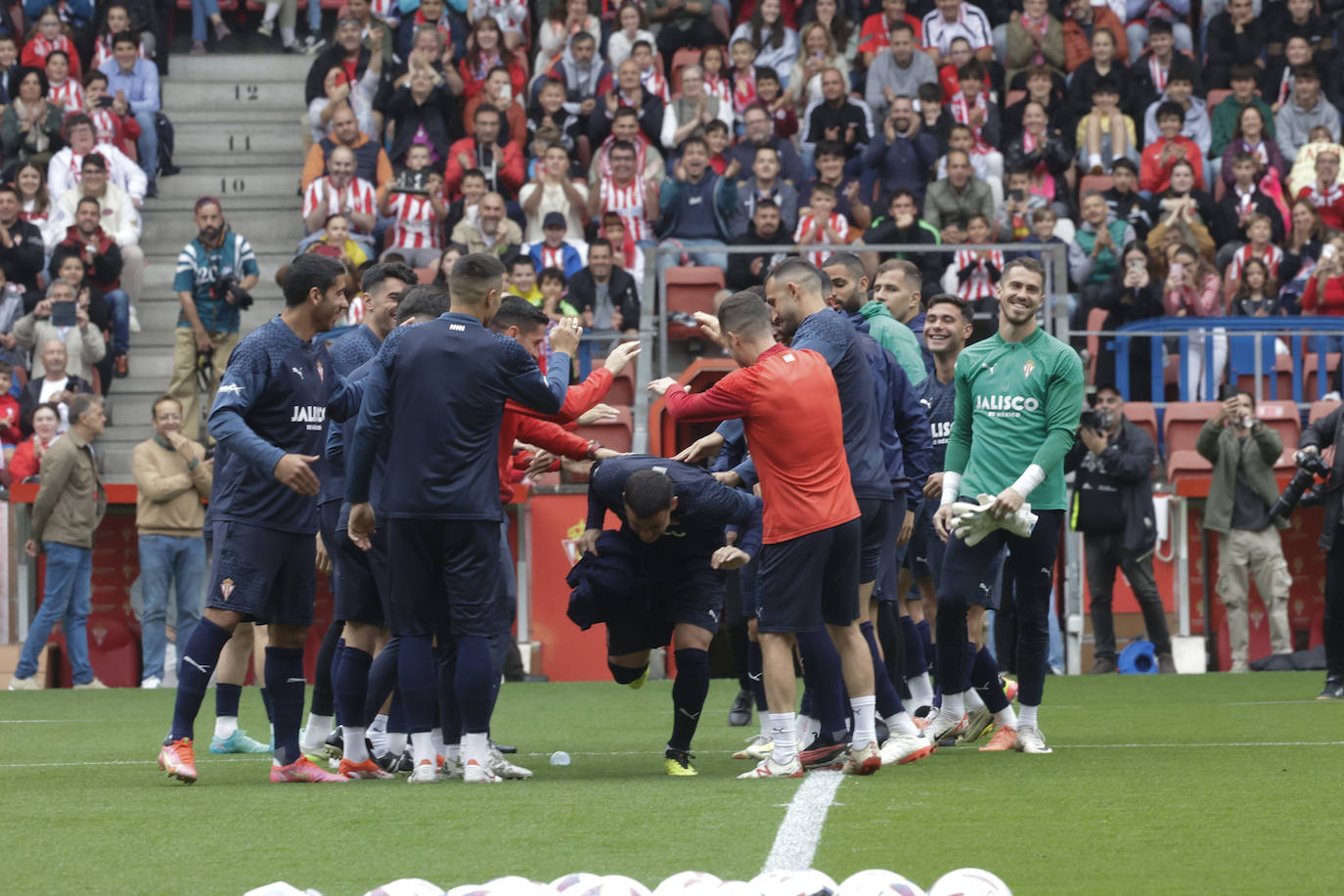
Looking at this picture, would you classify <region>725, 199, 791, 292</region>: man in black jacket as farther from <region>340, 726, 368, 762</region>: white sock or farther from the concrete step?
<region>340, 726, 368, 762</region>: white sock

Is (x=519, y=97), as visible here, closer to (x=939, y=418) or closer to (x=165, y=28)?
(x=165, y=28)

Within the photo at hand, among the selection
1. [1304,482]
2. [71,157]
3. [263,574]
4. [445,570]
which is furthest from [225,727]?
[71,157]

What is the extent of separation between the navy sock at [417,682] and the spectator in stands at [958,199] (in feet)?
38.4

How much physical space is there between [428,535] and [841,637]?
1.70 m

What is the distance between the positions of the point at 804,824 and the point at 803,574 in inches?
63.2

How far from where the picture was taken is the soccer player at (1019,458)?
8.34m

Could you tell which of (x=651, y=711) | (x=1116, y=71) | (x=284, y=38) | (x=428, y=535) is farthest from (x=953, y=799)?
(x=284, y=38)

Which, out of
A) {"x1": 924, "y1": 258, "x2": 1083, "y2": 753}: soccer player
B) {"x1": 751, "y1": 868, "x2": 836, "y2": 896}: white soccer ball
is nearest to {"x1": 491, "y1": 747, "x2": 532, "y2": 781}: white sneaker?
{"x1": 924, "y1": 258, "x2": 1083, "y2": 753}: soccer player

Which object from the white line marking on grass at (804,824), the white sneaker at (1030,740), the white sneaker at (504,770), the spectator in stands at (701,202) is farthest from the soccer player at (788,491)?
the spectator in stands at (701,202)

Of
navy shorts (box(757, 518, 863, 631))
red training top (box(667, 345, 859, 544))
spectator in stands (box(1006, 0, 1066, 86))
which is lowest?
navy shorts (box(757, 518, 863, 631))

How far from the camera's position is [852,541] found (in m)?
7.61

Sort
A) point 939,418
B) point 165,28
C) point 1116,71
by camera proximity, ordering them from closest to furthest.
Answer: point 939,418 → point 1116,71 → point 165,28

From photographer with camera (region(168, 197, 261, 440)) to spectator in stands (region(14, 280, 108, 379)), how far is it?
0.88 m

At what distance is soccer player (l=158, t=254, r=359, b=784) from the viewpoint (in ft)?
25.3
